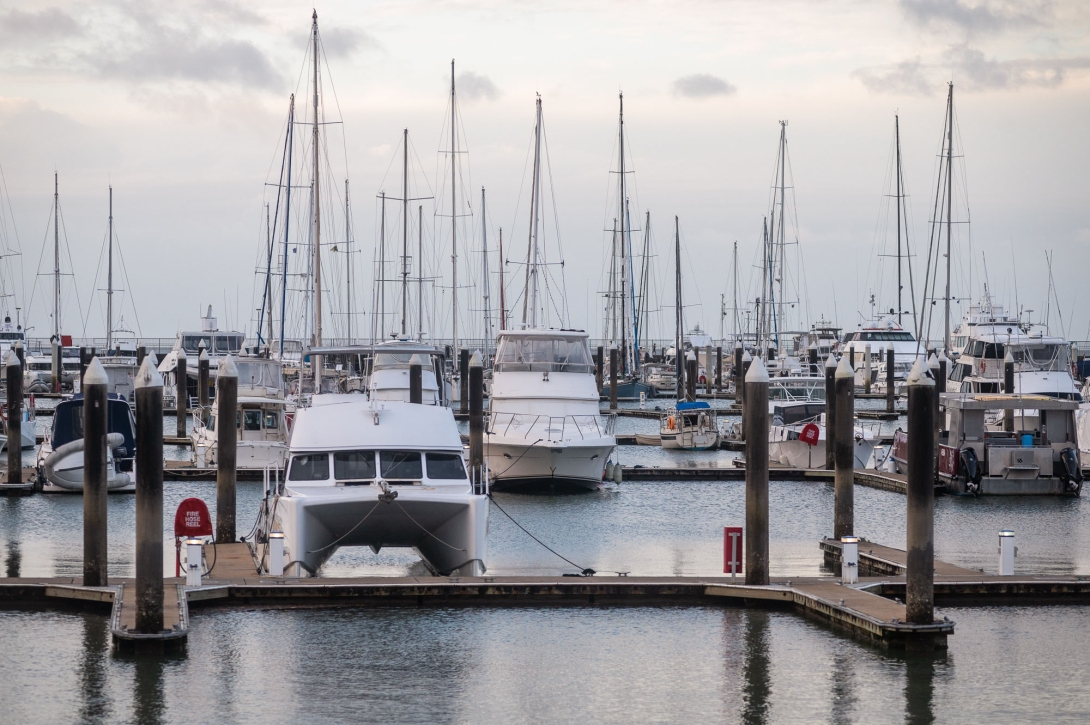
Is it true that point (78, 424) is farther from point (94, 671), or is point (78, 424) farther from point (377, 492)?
point (94, 671)

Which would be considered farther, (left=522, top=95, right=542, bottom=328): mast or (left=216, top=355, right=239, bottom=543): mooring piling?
(left=522, top=95, right=542, bottom=328): mast

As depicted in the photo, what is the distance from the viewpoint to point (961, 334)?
6088 centimetres

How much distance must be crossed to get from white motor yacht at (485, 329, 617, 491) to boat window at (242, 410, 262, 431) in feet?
20.2

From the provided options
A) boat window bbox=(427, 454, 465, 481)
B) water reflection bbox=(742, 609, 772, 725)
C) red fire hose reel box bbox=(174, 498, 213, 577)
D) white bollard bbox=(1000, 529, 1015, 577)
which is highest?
boat window bbox=(427, 454, 465, 481)

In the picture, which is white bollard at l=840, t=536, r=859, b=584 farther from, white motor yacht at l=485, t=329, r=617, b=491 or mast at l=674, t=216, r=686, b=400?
mast at l=674, t=216, r=686, b=400

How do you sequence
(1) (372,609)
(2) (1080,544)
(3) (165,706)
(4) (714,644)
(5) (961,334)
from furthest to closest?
1. (5) (961,334)
2. (2) (1080,544)
3. (1) (372,609)
4. (4) (714,644)
5. (3) (165,706)

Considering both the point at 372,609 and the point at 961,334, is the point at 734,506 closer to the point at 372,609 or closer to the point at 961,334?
the point at 372,609

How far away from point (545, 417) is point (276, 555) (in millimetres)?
15333

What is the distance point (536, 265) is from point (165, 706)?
2877 centimetres

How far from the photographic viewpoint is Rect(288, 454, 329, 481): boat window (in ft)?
68.5

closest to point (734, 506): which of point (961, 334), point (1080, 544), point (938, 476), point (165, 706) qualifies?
point (938, 476)

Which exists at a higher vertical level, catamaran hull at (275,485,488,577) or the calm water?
catamaran hull at (275,485,488,577)

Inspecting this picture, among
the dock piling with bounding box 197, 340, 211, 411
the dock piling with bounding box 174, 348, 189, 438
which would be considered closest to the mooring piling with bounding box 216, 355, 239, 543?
the dock piling with bounding box 174, 348, 189, 438

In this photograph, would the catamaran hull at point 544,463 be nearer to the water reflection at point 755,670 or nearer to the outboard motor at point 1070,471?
the outboard motor at point 1070,471
